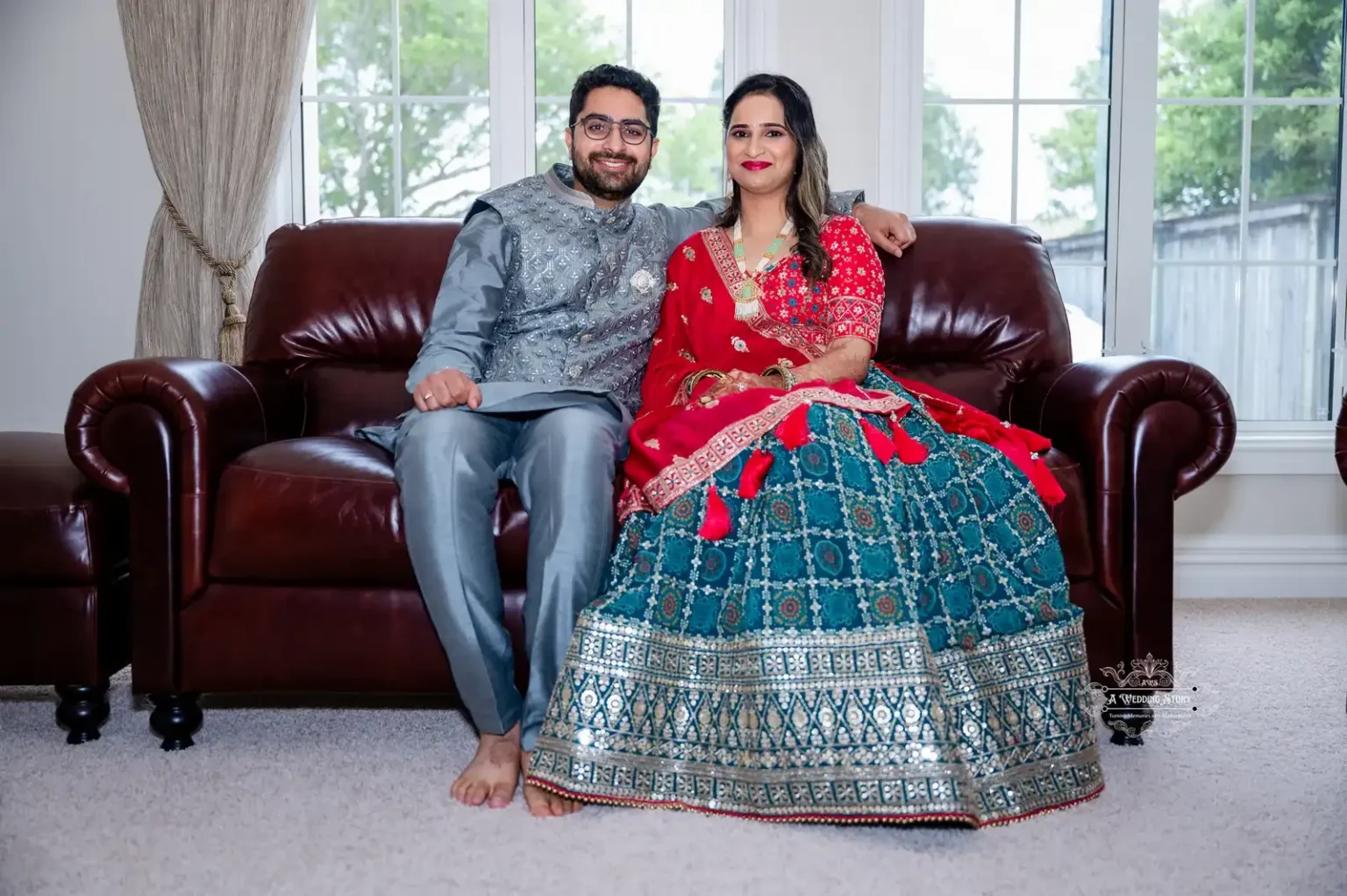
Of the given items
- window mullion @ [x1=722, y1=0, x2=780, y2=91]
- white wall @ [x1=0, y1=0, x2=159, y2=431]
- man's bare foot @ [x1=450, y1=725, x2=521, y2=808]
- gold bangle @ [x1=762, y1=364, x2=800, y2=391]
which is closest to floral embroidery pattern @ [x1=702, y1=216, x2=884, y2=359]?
gold bangle @ [x1=762, y1=364, x2=800, y2=391]

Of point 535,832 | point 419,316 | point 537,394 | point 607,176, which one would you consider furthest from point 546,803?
point 419,316

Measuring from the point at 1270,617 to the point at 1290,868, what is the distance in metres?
1.85

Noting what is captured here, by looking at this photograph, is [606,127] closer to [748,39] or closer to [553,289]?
[553,289]

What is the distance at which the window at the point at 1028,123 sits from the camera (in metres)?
3.73

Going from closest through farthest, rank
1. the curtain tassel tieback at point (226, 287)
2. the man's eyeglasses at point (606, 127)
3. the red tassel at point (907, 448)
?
the red tassel at point (907, 448), the man's eyeglasses at point (606, 127), the curtain tassel tieback at point (226, 287)

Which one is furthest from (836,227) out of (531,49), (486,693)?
(531,49)

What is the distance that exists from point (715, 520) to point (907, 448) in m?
0.37

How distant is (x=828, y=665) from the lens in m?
1.85

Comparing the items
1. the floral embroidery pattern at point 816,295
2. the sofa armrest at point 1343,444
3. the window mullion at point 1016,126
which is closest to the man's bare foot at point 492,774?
the floral embroidery pattern at point 816,295

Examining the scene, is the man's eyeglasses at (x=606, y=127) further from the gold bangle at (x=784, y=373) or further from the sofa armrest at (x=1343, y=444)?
the sofa armrest at (x=1343, y=444)

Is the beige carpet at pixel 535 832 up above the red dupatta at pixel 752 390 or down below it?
below

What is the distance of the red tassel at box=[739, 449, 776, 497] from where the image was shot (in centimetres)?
198

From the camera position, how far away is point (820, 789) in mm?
1815

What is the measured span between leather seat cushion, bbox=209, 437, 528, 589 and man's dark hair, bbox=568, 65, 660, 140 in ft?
2.73
